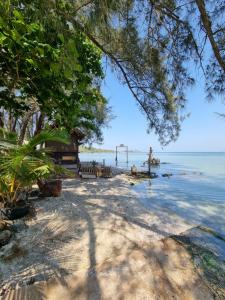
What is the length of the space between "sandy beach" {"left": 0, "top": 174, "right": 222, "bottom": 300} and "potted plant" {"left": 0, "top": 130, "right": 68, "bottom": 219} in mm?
677

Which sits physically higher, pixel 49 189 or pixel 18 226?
pixel 49 189

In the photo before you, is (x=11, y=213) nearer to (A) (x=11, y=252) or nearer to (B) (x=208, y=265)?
(A) (x=11, y=252)

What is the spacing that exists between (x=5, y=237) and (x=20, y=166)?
6.76ft

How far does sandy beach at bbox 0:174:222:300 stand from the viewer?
375 cm

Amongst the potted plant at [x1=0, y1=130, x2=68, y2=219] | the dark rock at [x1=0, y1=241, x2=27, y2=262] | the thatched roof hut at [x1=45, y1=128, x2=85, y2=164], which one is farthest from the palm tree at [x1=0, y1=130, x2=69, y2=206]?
the thatched roof hut at [x1=45, y1=128, x2=85, y2=164]

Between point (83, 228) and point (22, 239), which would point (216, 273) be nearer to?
point (83, 228)

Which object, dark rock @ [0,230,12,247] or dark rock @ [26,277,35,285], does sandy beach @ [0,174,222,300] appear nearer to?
dark rock @ [26,277,35,285]

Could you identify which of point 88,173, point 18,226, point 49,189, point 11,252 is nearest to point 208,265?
point 11,252

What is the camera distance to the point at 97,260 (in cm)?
464

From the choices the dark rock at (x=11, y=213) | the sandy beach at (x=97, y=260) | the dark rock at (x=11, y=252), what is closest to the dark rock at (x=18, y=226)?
the sandy beach at (x=97, y=260)

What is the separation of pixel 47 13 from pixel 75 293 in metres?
4.45

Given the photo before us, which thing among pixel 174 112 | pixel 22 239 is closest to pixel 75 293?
pixel 22 239

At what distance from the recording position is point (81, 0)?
4.87 m

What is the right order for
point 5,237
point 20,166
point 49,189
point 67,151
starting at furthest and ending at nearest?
1. point 67,151
2. point 49,189
3. point 5,237
4. point 20,166
